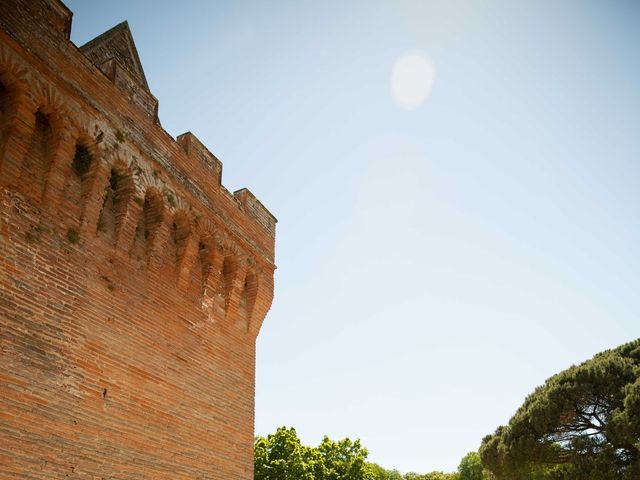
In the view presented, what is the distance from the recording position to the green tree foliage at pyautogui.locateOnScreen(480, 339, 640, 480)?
1917 cm

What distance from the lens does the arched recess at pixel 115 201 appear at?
764 centimetres

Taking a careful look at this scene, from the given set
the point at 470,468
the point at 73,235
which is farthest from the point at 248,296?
the point at 470,468

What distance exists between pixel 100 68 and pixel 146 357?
4.68 m

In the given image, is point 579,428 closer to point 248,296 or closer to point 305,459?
point 305,459

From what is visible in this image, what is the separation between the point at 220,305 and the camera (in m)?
9.63

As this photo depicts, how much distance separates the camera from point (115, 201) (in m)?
7.87

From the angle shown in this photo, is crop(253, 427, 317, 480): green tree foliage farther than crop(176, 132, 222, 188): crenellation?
Yes

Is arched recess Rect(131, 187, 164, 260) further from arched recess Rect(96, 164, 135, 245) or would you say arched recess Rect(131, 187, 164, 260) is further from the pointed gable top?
the pointed gable top

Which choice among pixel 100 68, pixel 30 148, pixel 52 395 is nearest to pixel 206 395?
pixel 52 395

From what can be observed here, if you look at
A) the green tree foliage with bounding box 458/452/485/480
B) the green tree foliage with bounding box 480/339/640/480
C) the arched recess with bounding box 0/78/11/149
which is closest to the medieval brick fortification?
the arched recess with bounding box 0/78/11/149

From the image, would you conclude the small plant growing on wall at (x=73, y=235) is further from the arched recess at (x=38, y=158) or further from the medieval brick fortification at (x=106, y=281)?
the arched recess at (x=38, y=158)

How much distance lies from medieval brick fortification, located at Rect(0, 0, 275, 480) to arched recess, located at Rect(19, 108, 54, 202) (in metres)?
0.02

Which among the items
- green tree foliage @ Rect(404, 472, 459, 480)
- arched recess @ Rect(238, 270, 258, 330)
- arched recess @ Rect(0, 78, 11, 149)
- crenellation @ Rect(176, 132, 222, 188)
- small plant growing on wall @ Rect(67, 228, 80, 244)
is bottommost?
green tree foliage @ Rect(404, 472, 459, 480)

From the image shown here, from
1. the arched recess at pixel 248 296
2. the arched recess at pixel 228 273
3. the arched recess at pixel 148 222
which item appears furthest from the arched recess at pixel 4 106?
the arched recess at pixel 248 296
